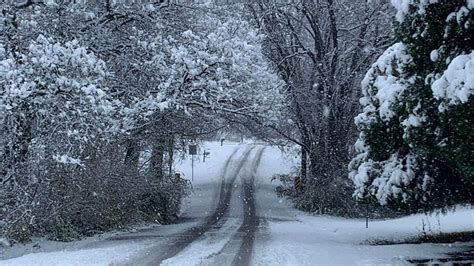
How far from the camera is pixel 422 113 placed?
33.6 ft

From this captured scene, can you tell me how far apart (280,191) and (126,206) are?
1631cm

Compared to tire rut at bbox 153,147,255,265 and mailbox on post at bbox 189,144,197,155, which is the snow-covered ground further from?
mailbox on post at bbox 189,144,197,155


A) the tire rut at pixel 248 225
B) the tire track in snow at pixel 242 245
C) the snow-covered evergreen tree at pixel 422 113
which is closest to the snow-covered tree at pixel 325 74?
the tire rut at pixel 248 225

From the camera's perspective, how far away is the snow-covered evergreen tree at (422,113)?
29.5 feet

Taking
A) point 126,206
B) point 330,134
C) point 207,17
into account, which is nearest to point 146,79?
point 207,17

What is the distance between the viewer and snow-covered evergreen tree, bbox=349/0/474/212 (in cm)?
900

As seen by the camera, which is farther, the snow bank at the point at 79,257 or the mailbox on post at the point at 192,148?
the mailbox on post at the point at 192,148

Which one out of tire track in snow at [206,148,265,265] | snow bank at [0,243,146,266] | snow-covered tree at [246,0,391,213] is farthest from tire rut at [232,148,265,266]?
snow-covered tree at [246,0,391,213]

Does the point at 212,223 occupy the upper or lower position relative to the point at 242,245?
upper

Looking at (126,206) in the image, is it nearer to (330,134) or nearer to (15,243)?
(15,243)

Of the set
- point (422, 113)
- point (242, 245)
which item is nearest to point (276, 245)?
point (242, 245)

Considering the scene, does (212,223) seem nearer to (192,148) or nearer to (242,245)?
(192,148)

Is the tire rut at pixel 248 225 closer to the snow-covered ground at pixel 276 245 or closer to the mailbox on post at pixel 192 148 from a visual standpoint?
the snow-covered ground at pixel 276 245

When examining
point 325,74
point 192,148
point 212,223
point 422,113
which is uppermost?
point 325,74
